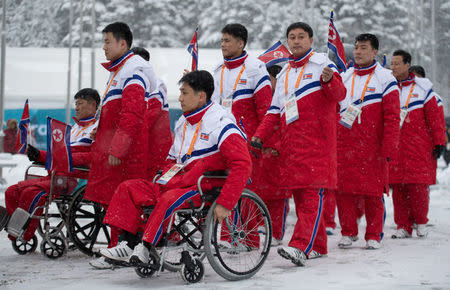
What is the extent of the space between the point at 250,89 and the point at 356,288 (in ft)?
7.91

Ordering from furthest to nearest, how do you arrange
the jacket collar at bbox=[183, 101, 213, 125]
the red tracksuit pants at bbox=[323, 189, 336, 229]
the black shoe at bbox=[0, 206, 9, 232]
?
1. the red tracksuit pants at bbox=[323, 189, 336, 229]
2. the black shoe at bbox=[0, 206, 9, 232]
3. the jacket collar at bbox=[183, 101, 213, 125]

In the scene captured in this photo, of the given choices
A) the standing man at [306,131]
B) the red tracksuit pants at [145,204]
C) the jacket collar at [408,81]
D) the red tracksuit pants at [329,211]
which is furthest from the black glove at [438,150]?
the red tracksuit pants at [145,204]

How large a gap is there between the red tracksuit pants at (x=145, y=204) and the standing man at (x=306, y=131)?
115 centimetres

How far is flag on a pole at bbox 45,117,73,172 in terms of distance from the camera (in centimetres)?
570

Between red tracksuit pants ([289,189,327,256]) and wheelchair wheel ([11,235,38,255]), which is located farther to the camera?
wheelchair wheel ([11,235,38,255])

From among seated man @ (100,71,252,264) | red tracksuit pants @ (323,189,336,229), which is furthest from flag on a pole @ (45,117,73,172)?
red tracksuit pants @ (323,189,336,229)

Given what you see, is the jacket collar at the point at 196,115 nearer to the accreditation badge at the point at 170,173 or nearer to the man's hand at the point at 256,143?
the accreditation badge at the point at 170,173

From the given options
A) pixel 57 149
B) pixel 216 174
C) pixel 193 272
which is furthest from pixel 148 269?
pixel 57 149

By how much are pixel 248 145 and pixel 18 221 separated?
199 cm

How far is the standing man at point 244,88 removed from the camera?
20.5 feet

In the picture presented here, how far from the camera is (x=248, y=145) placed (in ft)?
20.0

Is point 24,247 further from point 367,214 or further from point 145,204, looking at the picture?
point 367,214

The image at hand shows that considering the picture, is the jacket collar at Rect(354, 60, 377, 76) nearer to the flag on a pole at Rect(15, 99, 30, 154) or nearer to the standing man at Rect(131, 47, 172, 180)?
the standing man at Rect(131, 47, 172, 180)

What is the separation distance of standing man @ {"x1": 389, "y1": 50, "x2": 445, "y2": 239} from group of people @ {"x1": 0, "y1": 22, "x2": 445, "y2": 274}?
2 cm
